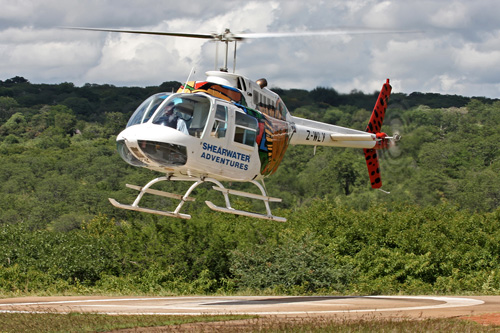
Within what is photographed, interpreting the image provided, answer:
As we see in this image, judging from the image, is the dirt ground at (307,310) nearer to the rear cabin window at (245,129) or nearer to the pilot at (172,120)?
the rear cabin window at (245,129)

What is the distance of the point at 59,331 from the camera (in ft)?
48.2

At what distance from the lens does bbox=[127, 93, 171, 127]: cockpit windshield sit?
18281mm

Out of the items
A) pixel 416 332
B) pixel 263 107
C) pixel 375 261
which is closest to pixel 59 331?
pixel 416 332

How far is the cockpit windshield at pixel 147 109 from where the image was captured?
60.0 ft

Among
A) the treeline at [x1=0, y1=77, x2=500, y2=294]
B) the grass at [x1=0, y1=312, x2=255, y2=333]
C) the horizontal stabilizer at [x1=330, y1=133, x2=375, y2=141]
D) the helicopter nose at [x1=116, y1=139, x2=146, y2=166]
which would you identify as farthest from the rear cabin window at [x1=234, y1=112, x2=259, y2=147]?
the treeline at [x1=0, y1=77, x2=500, y2=294]

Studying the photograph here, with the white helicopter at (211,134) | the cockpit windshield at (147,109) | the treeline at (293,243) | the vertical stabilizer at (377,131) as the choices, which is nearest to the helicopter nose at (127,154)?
the white helicopter at (211,134)

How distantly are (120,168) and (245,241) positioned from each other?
75200 mm

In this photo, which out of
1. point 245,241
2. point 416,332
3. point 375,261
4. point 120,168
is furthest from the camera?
point 120,168

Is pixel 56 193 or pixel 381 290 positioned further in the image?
pixel 56 193

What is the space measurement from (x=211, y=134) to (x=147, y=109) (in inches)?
67.2

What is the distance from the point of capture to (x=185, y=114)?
725 inches

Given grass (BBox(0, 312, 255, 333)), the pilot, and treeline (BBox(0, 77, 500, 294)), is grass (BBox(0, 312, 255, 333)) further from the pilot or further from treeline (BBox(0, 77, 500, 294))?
treeline (BBox(0, 77, 500, 294))

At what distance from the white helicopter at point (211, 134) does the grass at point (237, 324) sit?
3265mm

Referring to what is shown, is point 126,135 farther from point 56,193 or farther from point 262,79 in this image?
point 56,193
